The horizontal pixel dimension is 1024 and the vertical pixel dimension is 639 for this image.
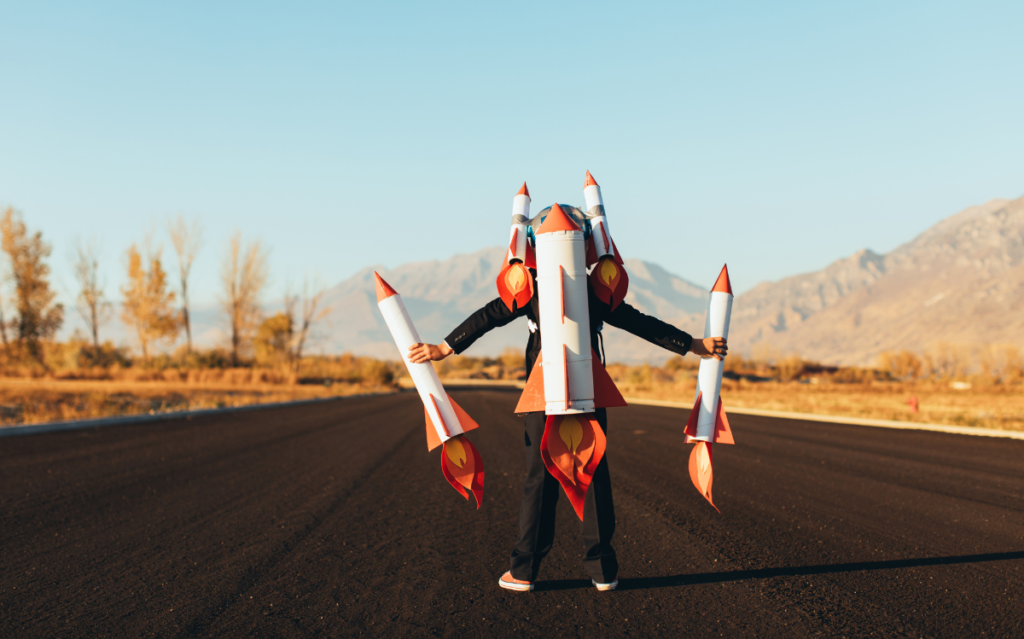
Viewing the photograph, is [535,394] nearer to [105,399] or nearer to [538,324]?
[538,324]

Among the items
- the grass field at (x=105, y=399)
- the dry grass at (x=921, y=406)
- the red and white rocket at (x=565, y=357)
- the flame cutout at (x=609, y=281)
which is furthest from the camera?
the grass field at (x=105, y=399)

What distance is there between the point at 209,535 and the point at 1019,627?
5729mm

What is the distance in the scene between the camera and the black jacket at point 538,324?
377 cm

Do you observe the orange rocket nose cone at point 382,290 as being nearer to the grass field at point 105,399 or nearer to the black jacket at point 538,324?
the black jacket at point 538,324

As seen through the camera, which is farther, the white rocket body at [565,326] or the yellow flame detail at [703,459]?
the yellow flame detail at [703,459]

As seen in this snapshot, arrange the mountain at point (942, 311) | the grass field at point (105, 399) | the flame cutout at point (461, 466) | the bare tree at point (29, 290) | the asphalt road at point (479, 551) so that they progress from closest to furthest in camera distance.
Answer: the asphalt road at point (479, 551), the flame cutout at point (461, 466), the grass field at point (105, 399), the bare tree at point (29, 290), the mountain at point (942, 311)

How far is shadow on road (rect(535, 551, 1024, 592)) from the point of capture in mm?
3902

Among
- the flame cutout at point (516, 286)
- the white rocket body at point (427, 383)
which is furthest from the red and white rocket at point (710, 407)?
the white rocket body at point (427, 383)

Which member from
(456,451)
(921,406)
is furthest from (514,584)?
(921,406)

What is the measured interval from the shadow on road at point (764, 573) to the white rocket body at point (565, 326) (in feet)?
4.30

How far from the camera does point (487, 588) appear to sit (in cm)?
385

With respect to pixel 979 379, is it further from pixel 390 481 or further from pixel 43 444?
pixel 43 444

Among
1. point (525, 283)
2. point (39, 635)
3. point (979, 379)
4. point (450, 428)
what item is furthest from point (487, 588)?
point (979, 379)

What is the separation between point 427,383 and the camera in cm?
385
